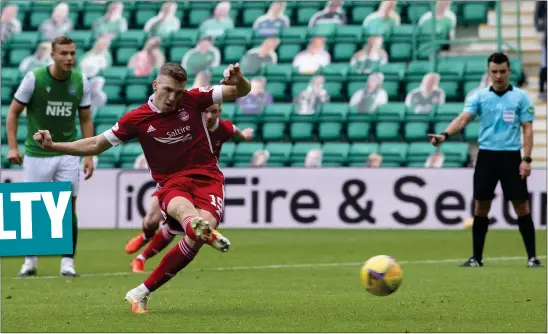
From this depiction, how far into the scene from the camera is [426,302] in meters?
8.65

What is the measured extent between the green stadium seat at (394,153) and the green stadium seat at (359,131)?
68 centimetres

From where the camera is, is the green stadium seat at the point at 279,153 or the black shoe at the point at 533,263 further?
the green stadium seat at the point at 279,153

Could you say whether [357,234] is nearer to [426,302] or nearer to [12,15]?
[426,302]

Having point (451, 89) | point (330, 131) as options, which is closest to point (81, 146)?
point (330, 131)

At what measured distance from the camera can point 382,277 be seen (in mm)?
7891

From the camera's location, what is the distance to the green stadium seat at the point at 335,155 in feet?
64.3

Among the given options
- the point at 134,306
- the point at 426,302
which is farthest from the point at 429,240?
the point at 134,306

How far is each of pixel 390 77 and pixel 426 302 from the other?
12.5m

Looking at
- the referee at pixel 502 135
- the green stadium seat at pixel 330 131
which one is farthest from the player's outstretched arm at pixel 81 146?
the green stadium seat at pixel 330 131

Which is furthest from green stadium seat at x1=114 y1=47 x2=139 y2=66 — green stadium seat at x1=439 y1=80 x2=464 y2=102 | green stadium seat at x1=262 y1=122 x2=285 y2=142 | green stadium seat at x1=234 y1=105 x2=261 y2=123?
green stadium seat at x1=439 y1=80 x2=464 y2=102

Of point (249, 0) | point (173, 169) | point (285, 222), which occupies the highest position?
point (249, 0)

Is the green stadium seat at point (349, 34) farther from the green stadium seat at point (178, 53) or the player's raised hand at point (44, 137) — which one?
the player's raised hand at point (44, 137)

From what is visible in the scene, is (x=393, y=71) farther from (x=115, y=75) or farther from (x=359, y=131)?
(x=115, y=75)

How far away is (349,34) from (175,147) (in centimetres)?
1391
